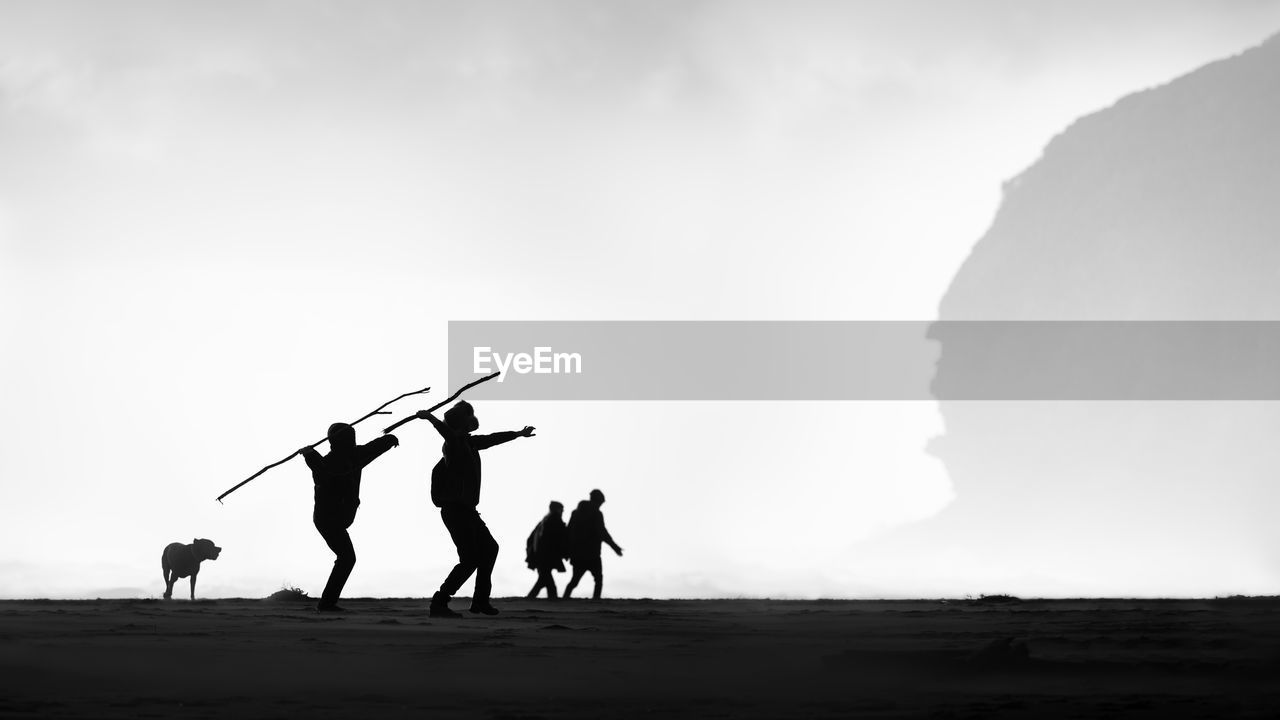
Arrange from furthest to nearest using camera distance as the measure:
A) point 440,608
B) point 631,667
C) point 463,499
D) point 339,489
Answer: point 339,489
point 463,499
point 440,608
point 631,667

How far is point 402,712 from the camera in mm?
6098

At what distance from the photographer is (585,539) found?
23844 millimetres

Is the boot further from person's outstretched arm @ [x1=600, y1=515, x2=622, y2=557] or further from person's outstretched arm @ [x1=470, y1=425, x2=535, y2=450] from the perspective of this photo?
person's outstretched arm @ [x1=600, y1=515, x2=622, y2=557]

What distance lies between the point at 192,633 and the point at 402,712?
501 centimetres

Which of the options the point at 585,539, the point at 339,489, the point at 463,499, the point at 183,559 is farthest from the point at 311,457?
the point at 183,559

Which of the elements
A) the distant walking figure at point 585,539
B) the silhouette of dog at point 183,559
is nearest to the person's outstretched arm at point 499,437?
the distant walking figure at point 585,539

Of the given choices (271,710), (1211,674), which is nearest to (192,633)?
(271,710)

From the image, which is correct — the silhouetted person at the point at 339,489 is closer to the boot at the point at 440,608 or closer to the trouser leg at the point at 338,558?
the trouser leg at the point at 338,558

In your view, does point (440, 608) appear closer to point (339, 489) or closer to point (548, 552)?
point (339, 489)

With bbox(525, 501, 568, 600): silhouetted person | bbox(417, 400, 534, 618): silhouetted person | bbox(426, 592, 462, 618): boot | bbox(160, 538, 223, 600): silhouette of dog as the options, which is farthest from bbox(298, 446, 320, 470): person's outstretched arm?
bbox(160, 538, 223, 600): silhouette of dog

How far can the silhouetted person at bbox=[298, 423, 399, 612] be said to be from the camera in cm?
1515

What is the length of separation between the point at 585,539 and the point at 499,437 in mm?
8788

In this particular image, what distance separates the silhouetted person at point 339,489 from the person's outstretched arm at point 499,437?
85 cm

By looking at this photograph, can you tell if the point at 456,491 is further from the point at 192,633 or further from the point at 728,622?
the point at 192,633
